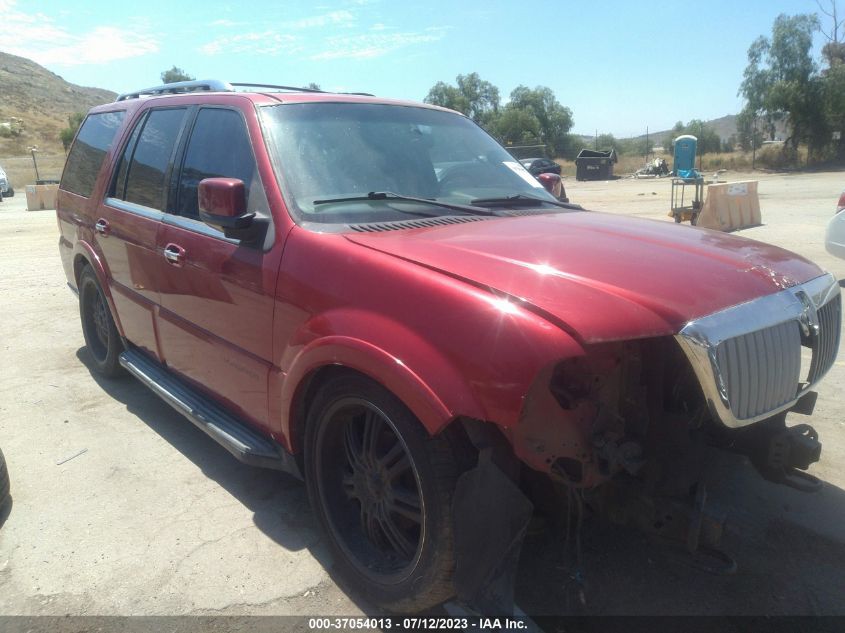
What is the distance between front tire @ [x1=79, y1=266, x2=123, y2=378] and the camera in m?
4.83

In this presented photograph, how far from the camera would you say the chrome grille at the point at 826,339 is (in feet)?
8.45

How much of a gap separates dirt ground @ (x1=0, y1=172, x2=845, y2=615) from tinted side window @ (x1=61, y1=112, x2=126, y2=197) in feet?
5.47

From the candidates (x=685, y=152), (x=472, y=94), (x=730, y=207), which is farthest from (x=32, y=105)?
(x=730, y=207)

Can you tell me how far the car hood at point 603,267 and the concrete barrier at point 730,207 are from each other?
37.6 feet

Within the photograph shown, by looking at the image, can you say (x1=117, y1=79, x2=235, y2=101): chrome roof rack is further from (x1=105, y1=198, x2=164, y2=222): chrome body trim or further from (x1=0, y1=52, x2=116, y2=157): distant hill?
(x1=0, y1=52, x2=116, y2=157): distant hill

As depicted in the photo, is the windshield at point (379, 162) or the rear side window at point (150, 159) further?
the rear side window at point (150, 159)

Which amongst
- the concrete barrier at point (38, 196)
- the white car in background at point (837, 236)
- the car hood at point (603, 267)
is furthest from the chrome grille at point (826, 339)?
the concrete barrier at point (38, 196)

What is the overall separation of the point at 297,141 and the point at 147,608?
2.12 metres

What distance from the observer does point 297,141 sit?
3.15 meters

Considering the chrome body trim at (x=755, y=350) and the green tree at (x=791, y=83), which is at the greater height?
the green tree at (x=791, y=83)

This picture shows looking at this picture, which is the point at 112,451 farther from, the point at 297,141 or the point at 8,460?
the point at 297,141

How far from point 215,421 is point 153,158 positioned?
1746mm

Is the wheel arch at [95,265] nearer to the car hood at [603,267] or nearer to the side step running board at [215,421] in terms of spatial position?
the side step running board at [215,421]

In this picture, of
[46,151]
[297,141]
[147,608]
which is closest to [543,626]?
[147,608]
